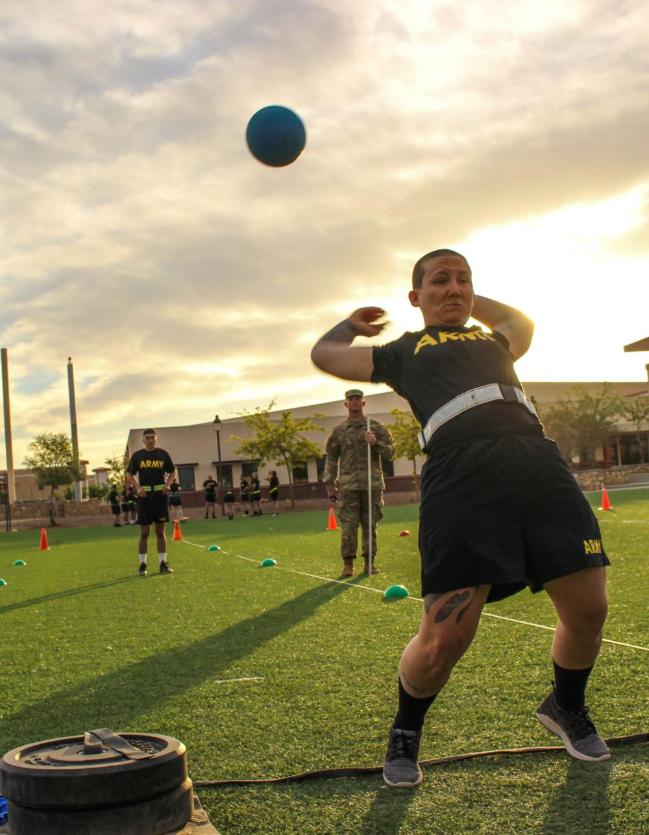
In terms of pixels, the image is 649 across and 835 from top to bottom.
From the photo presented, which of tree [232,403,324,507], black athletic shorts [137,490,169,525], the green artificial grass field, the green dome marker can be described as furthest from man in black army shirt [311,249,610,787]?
tree [232,403,324,507]

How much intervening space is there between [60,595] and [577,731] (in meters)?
8.19

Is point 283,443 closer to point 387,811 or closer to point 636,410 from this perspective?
point 636,410

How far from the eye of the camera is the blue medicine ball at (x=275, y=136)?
209 inches

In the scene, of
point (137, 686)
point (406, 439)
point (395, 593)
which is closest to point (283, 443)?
point (406, 439)

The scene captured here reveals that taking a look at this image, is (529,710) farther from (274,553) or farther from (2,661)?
(274,553)

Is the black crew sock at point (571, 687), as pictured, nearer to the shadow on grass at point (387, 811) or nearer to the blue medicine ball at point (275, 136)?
the shadow on grass at point (387, 811)

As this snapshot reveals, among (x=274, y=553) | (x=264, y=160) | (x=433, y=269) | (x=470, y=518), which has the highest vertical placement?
(x=264, y=160)

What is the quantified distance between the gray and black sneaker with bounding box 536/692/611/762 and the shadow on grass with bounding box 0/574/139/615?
7010mm

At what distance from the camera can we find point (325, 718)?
169 inches

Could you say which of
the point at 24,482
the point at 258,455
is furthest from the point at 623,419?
the point at 24,482

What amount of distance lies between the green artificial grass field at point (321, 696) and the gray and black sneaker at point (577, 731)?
0.06 m

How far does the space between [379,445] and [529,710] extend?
699cm

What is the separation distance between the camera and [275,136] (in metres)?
5.31

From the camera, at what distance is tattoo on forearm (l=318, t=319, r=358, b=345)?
3.73m
